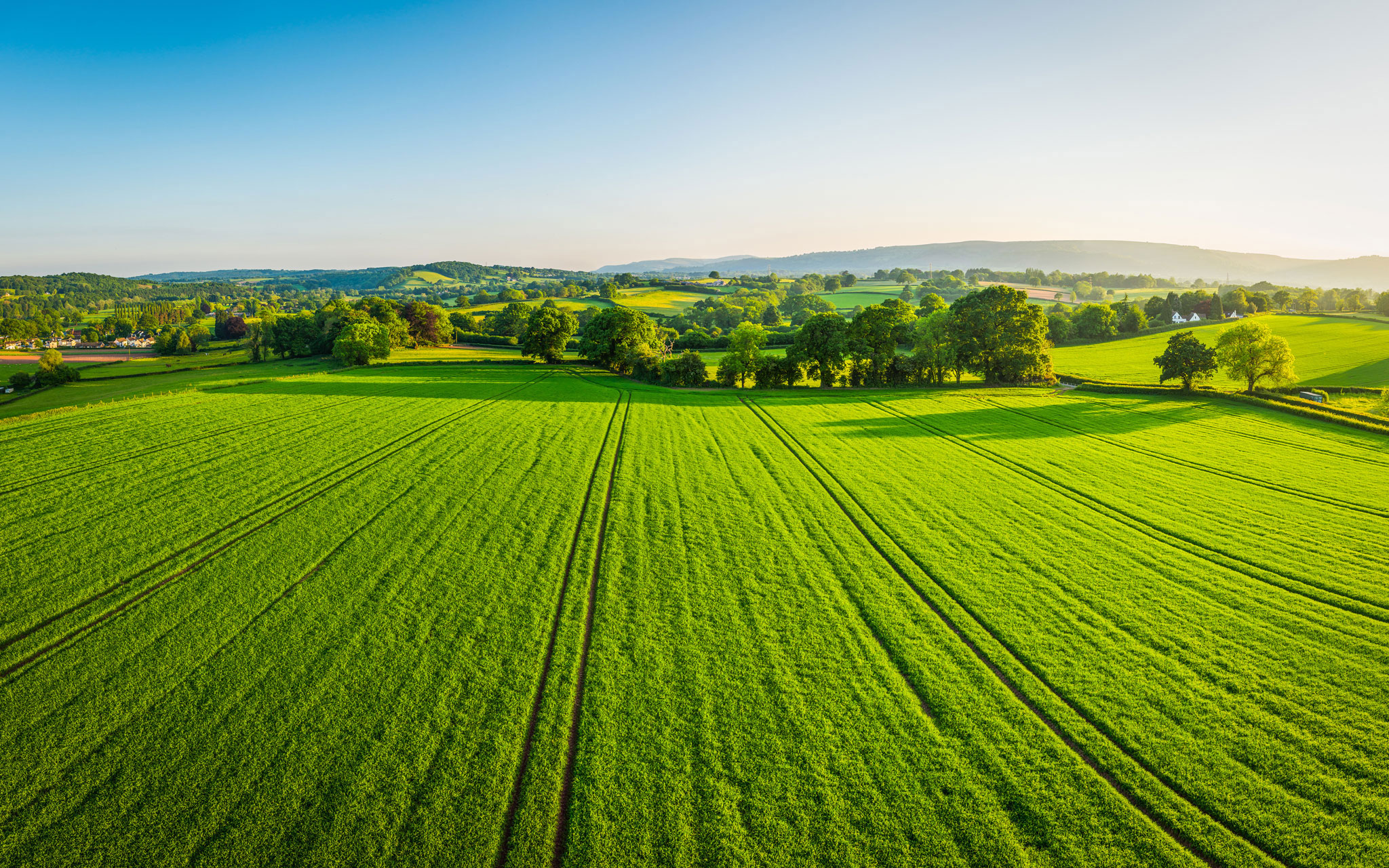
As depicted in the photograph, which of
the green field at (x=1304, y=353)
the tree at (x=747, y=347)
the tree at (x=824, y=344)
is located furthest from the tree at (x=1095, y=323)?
the tree at (x=747, y=347)

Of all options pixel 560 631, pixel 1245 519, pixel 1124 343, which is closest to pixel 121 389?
pixel 560 631

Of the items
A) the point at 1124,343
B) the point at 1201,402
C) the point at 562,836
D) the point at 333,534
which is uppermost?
the point at 1124,343

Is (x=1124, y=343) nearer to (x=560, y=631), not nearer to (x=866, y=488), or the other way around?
(x=866, y=488)

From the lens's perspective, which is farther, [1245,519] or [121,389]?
[121,389]

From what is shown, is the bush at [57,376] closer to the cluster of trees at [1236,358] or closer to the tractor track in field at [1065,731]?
the tractor track in field at [1065,731]

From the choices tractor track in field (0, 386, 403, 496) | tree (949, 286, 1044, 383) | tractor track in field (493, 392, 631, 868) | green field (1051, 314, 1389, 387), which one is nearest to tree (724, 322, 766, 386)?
tree (949, 286, 1044, 383)
